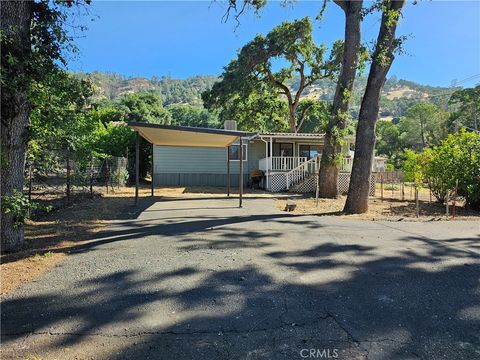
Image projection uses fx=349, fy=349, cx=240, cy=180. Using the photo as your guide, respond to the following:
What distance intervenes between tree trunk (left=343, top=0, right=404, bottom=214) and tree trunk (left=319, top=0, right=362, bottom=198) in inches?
94.2

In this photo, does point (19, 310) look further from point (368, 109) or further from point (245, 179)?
point (245, 179)

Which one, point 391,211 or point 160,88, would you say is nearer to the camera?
point 391,211

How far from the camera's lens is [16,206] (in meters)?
5.23

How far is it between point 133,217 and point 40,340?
262 inches

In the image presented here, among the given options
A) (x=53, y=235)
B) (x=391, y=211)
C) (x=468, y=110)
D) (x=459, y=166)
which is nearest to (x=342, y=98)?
(x=459, y=166)

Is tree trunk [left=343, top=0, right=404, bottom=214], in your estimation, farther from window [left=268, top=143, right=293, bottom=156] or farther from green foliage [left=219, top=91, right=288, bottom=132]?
green foliage [left=219, top=91, right=288, bottom=132]

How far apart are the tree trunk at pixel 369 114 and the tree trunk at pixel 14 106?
8.93m

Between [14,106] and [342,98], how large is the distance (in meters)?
11.7

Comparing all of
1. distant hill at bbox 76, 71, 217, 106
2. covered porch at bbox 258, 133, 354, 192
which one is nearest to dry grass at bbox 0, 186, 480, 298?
covered porch at bbox 258, 133, 354, 192

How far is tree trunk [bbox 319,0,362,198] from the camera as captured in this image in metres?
13.3

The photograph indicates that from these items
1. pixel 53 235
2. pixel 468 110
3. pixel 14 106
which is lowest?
pixel 53 235

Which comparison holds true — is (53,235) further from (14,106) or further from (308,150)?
(308,150)

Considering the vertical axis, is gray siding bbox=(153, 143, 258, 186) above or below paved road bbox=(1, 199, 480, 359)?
above

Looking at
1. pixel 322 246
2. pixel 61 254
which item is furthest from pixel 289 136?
pixel 61 254
